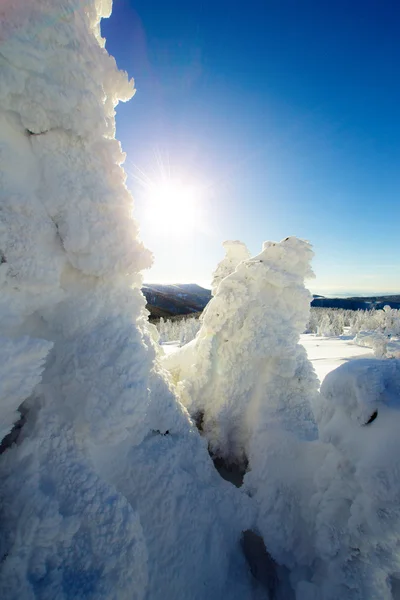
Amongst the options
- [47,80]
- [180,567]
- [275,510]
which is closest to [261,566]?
[275,510]

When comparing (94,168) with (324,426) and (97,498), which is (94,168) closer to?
(97,498)

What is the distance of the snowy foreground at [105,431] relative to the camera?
10.5ft

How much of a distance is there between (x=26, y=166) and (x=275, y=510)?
7251 millimetres

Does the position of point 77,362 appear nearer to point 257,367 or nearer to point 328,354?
point 257,367

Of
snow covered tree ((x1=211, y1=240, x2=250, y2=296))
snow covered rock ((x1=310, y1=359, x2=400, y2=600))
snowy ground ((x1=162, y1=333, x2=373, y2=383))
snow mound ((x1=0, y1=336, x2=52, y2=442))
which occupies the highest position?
snow covered tree ((x1=211, y1=240, x2=250, y2=296))

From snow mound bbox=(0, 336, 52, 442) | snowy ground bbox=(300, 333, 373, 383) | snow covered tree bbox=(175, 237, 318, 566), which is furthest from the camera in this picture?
snowy ground bbox=(300, 333, 373, 383)

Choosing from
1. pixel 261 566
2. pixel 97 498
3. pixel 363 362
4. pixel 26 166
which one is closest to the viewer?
pixel 97 498

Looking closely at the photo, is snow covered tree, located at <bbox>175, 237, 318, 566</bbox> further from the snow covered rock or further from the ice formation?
the ice formation

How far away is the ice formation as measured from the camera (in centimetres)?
311

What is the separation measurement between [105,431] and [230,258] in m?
7.71

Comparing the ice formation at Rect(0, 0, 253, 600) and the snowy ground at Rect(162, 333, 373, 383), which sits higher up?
the ice formation at Rect(0, 0, 253, 600)

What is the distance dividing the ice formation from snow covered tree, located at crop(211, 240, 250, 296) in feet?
18.1

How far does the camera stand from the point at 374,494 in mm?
3506

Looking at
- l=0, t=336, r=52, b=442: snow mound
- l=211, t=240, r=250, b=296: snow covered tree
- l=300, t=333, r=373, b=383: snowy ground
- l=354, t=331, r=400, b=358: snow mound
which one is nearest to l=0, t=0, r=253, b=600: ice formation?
l=0, t=336, r=52, b=442: snow mound
